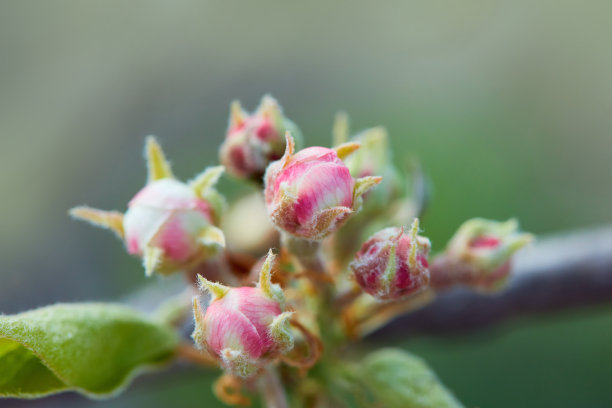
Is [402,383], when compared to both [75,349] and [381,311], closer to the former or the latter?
[381,311]

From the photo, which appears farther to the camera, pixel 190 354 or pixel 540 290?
pixel 540 290

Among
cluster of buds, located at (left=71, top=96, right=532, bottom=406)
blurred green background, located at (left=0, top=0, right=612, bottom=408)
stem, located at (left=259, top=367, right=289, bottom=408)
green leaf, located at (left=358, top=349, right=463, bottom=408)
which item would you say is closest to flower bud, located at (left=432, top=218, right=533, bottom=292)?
cluster of buds, located at (left=71, top=96, right=532, bottom=406)

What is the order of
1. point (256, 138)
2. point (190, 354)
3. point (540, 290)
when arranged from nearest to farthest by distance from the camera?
point (256, 138), point (190, 354), point (540, 290)

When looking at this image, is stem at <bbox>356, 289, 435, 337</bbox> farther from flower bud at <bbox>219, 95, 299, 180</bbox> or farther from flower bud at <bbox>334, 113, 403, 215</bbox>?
flower bud at <bbox>219, 95, 299, 180</bbox>

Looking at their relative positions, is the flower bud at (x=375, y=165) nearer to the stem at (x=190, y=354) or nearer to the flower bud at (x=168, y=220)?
the flower bud at (x=168, y=220)

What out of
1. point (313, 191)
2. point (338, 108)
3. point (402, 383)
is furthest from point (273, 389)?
point (338, 108)

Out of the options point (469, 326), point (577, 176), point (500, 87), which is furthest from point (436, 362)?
point (500, 87)
